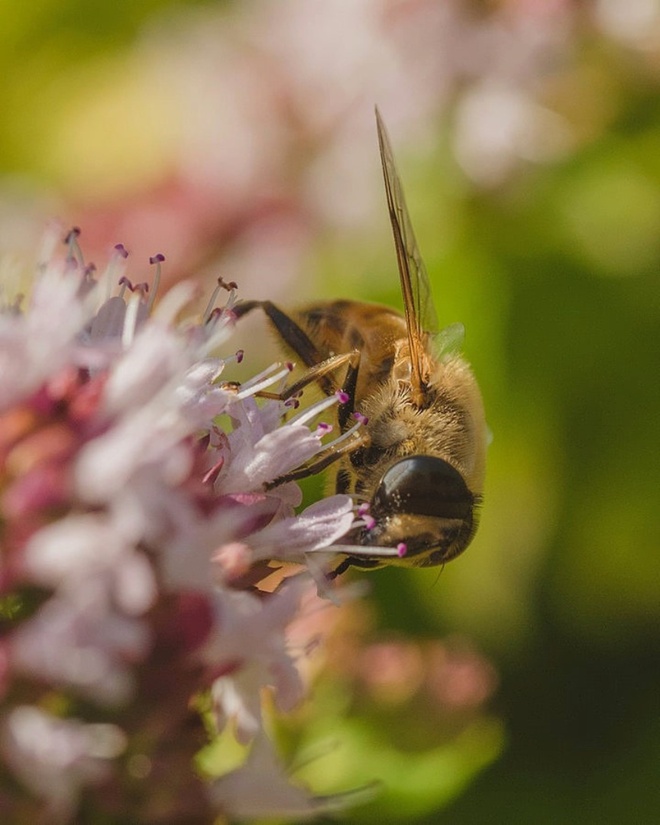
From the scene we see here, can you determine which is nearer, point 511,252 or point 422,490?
point 422,490

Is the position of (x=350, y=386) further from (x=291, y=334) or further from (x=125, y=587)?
(x=125, y=587)

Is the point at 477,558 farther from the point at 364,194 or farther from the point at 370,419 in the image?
the point at 370,419

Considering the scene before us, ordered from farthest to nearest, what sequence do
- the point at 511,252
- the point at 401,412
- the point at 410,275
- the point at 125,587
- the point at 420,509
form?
the point at 511,252
the point at 410,275
the point at 401,412
the point at 420,509
the point at 125,587

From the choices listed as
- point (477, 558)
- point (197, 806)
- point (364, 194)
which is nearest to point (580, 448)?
point (477, 558)

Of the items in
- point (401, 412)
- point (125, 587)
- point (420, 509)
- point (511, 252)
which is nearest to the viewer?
point (125, 587)

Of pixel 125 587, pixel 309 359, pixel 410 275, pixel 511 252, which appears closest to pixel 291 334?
pixel 309 359

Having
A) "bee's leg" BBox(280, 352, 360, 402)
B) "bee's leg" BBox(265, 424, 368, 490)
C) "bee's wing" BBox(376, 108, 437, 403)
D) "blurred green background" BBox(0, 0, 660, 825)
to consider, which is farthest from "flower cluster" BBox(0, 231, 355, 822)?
"blurred green background" BBox(0, 0, 660, 825)

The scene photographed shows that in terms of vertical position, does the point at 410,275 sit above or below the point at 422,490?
above
